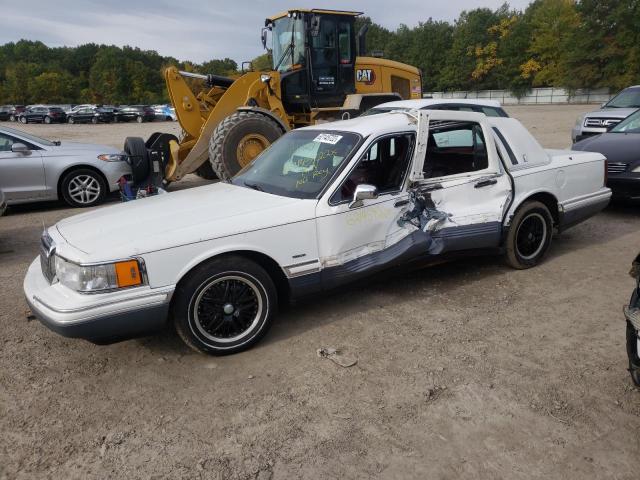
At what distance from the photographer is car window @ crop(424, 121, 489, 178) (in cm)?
469

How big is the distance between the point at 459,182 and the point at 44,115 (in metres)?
48.4

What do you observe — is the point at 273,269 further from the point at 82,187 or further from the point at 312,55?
the point at 312,55

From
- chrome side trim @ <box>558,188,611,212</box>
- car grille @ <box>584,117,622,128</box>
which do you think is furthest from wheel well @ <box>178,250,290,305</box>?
car grille @ <box>584,117,622,128</box>

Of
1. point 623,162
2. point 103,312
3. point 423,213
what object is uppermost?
point 623,162

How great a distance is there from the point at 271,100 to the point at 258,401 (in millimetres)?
8387

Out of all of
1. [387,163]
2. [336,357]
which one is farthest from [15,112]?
[336,357]

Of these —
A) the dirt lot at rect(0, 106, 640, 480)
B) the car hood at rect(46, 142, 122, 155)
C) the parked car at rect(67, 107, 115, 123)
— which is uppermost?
the parked car at rect(67, 107, 115, 123)

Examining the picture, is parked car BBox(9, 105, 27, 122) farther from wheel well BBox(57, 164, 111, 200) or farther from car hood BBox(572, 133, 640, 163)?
car hood BBox(572, 133, 640, 163)

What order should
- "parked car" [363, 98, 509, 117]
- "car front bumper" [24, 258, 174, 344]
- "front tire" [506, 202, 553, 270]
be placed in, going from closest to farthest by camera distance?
"car front bumper" [24, 258, 174, 344], "front tire" [506, 202, 553, 270], "parked car" [363, 98, 509, 117]

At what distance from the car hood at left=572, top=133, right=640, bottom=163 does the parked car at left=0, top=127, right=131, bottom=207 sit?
787cm

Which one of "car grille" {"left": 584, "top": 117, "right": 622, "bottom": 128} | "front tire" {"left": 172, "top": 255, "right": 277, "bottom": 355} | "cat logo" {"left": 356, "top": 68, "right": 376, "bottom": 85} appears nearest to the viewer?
"front tire" {"left": 172, "top": 255, "right": 277, "bottom": 355}

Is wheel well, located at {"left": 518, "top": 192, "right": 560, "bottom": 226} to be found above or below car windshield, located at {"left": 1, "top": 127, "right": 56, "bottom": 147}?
below

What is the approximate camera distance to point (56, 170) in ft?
28.4

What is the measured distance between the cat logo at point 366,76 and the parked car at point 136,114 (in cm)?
3893
